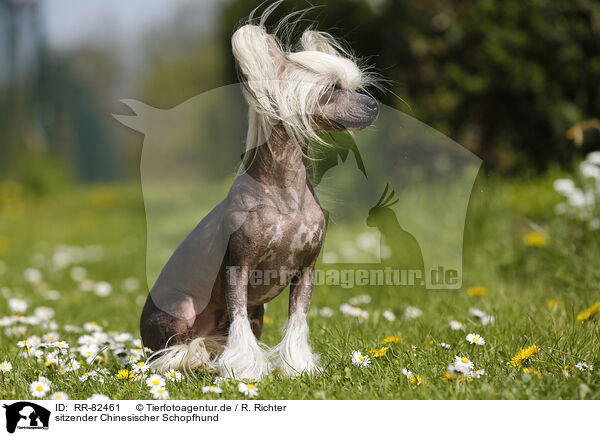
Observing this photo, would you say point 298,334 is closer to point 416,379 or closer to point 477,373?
point 416,379

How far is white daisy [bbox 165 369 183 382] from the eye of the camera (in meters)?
2.29

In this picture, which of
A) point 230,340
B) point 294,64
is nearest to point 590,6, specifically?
point 294,64

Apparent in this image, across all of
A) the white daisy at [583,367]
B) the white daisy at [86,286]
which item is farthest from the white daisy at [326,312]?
the white daisy at [86,286]

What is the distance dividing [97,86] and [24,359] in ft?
42.6

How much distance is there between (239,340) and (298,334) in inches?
10.8

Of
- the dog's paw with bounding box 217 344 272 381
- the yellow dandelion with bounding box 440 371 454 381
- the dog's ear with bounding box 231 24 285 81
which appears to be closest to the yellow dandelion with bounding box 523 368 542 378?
the yellow dandelion with bounding box 440 371 454 381

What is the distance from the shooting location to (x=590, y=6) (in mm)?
5734

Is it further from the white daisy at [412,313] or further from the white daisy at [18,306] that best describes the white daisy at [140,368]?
the white daisy at [18,306]

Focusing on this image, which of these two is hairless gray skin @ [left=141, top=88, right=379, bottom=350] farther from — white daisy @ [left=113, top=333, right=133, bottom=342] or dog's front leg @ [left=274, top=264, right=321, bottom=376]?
white daisy @ [left=113, top=333, right=133, bottom=342]

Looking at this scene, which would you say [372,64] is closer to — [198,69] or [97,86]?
[198,69]

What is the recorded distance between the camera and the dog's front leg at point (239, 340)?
2166 millimetres
